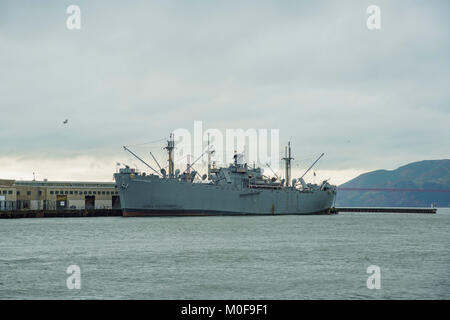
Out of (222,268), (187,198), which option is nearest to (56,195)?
(187,198)

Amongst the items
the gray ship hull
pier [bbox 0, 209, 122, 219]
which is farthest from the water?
pier [bbox 0, 209, 122, 219]

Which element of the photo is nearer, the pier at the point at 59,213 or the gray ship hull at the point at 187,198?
the gray ship hull at the point at 187,198

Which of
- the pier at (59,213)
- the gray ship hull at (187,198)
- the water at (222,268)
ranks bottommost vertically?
the pier at (59,213)

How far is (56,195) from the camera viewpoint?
112 meters

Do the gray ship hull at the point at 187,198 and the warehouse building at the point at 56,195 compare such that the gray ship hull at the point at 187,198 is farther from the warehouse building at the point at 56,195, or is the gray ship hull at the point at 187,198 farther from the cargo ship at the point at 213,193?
the warehouse building at the point at 56,195

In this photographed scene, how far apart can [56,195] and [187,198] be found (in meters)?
39.3

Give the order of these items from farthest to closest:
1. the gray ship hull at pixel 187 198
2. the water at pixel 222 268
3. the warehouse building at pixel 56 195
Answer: the warehouse building at pixel 56 195
the gray ship hull at pixel 187 198
the water at pixel 222 268

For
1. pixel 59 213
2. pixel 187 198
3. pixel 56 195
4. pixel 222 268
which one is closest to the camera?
pixel 222 268

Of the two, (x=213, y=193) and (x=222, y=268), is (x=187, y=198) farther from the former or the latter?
(x=222, y=268)

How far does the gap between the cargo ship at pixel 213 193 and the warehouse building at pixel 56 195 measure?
24.7 m

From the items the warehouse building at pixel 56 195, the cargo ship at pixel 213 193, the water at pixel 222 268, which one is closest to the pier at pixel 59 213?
the warehouse building at pixel 56 195

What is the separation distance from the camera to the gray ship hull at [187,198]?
274 ft

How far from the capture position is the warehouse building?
10624 centimetres
